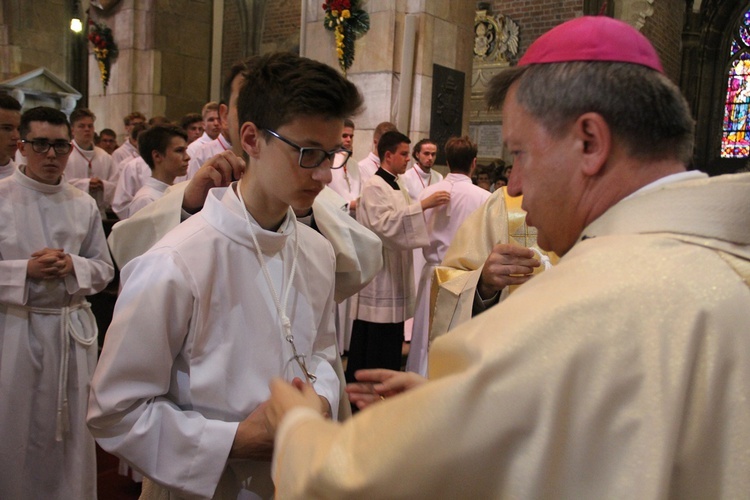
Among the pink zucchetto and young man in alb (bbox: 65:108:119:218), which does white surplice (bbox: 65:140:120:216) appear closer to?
young man in alb (bbox: 65:108:119:218)

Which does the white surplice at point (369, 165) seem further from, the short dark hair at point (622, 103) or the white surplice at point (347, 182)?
the short dark hair at point (622, 103)

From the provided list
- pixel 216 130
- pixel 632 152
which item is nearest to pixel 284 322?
pixel 632 152

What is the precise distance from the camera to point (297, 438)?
1012 mm

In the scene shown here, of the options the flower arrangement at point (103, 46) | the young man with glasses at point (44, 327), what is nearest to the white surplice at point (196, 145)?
the young man with glasses at point (44, 327)

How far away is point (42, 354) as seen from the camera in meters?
3.11

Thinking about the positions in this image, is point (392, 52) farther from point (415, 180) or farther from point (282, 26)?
point (282, 26)

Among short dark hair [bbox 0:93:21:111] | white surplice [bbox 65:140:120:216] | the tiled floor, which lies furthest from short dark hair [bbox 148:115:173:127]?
the tiled floor

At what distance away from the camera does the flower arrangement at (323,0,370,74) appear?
6836 millimetres

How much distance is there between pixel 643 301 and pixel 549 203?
32 cm

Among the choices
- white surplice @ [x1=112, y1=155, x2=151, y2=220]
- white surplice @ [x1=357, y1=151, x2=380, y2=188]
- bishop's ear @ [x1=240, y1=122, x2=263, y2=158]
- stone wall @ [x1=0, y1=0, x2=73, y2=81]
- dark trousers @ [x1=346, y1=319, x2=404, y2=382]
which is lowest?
dark trousers @ [x1=346, y1=319, x2=404, y2=382]

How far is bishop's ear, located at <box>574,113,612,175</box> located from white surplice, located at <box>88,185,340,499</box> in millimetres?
947

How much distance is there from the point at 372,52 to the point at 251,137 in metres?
5.43

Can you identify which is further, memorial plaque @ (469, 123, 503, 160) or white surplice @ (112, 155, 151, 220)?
memorial plaque @ (469, 123, 503, 160)

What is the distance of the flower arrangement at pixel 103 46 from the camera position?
9453mm
